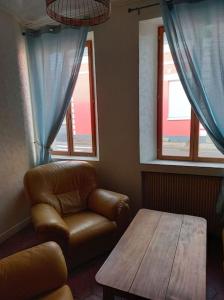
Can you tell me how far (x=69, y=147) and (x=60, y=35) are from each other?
4.74 ft

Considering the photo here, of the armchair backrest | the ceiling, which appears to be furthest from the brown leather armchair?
the ceiling

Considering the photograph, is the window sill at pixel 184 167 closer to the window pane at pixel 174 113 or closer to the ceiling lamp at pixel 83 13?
the window pane at pixel 174 113

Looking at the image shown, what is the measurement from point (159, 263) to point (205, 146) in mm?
1598

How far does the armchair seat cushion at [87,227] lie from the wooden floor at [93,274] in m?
0.30

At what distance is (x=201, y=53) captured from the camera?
7.11 feet

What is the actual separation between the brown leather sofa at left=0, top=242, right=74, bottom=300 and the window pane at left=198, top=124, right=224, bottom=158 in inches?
77.7

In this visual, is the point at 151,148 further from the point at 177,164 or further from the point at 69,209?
the point at 69,209

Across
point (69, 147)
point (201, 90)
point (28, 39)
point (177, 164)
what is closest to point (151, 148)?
point (177, 164)

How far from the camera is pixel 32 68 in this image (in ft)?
9.65

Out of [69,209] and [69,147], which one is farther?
[69,147]

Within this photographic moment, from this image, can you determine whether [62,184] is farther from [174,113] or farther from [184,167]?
[174,113]

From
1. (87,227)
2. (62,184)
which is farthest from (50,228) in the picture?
(62,184)

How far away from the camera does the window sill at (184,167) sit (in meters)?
2.39

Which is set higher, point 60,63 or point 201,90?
point 60,63
